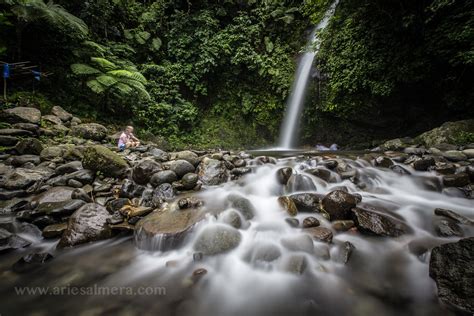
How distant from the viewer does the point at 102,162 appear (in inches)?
164

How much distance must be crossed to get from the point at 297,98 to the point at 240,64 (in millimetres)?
3618

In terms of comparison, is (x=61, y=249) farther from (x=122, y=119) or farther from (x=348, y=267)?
(x=122, y=119)

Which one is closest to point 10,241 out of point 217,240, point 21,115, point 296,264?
point 217,240

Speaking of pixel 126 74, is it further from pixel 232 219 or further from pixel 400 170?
pixel 400 170

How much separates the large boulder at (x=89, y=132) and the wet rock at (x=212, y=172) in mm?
4361

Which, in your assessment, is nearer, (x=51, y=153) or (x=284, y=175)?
(x=284, y=175)

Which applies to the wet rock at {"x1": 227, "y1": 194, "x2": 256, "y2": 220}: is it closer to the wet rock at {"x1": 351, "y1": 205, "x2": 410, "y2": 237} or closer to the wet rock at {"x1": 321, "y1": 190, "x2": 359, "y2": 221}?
the wet rock at {"x1": 321, "y1": 190, "x2": 359, "y2": 221}

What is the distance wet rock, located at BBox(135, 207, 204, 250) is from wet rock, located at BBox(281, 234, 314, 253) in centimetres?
125

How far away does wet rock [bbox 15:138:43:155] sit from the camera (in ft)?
15.5

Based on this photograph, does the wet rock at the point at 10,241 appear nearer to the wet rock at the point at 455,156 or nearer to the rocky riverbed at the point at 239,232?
the rocky riverbed at the point at 239,232

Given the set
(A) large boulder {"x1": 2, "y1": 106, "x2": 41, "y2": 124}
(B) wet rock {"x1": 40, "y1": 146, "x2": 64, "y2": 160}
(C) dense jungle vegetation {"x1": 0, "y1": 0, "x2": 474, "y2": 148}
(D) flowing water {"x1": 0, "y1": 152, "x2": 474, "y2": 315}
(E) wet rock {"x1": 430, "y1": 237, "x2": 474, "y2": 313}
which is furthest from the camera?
(C) dense jungle vegetation {"x1": 0, "y1": 0, "x2": 474, "y2": 148}

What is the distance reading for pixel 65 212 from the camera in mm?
3221

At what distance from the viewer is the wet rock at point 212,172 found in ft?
14.5

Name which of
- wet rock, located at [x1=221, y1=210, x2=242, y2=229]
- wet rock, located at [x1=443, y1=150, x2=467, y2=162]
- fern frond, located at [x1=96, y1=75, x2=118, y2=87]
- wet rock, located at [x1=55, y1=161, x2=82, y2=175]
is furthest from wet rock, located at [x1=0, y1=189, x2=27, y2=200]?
wet rock, located at [x1=443, y1=150, x2=467, y2=162]
